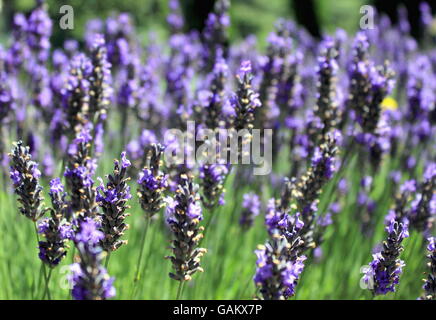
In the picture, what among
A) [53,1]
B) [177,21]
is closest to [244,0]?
[53,1]

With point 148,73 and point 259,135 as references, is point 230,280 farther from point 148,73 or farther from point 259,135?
point 148,73

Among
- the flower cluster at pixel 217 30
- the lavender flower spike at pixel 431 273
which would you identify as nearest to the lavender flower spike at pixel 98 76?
the flower cluster at pixel 217 30

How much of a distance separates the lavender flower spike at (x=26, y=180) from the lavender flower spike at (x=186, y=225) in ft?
2.07

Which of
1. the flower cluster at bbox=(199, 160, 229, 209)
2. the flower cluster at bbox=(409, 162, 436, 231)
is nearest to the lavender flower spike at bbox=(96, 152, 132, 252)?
the flower cluster at bbox=(199, 160, 229, 209)

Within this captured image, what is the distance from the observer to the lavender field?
7.81 ft

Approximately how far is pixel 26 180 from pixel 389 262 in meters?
1.73

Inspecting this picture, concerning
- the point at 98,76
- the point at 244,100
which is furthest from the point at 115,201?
the point at 98,76

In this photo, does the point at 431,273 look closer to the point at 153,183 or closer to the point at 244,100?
A: the point at 244,100

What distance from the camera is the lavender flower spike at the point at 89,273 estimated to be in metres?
1.76

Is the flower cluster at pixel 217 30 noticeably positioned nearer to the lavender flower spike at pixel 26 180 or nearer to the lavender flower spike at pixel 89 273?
the lavender flower spike at pixel 26 180

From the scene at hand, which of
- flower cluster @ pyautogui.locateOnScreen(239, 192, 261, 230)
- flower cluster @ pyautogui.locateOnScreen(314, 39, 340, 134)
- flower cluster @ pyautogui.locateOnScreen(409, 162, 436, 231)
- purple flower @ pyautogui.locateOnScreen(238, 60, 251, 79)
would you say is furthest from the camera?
flower cluster @ pyautogui.locateOnScreen(239, 192, 261, 230)

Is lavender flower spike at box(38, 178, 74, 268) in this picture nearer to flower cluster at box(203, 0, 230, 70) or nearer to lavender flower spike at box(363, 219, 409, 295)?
lavender flower spike at box(363, 219, 409, 295)

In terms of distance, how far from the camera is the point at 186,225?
2355mm

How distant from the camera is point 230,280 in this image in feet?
13.5
